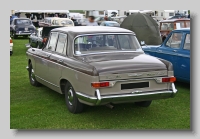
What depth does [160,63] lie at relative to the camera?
17.9 feet

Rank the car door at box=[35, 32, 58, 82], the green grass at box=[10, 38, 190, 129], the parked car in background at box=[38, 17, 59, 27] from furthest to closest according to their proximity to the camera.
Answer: the parked car in background at box=[38, 17, 59, 27] < the car door at box=[35, 32, 58, 82] < the green grass at box=[10, 38, 190, 129]

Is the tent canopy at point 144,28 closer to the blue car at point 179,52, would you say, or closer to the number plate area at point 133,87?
the blue car at point 179,52

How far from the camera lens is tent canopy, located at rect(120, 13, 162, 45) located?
13.8 m

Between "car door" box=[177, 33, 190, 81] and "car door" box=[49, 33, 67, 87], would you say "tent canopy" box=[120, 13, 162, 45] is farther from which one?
"car door" box=[49, 33, 67, 87]

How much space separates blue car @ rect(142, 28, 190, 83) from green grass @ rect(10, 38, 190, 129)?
61 cm

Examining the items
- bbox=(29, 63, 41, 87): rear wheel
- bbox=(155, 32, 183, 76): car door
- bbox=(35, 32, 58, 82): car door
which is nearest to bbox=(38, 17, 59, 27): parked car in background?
bbox=(29, 63, 41, 87): rear wheel

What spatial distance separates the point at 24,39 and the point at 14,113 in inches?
622

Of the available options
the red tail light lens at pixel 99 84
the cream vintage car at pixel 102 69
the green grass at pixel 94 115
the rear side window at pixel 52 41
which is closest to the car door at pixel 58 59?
the cream vintage car at pixel 102 69

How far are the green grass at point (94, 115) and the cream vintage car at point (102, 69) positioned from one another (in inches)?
10.8

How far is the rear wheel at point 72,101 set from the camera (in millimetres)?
5711

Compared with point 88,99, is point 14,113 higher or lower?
lower

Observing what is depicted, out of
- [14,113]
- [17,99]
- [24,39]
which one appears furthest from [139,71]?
[24,39]

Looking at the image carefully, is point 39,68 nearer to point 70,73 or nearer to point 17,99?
point 17,99

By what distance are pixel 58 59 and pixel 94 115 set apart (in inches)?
49.5
